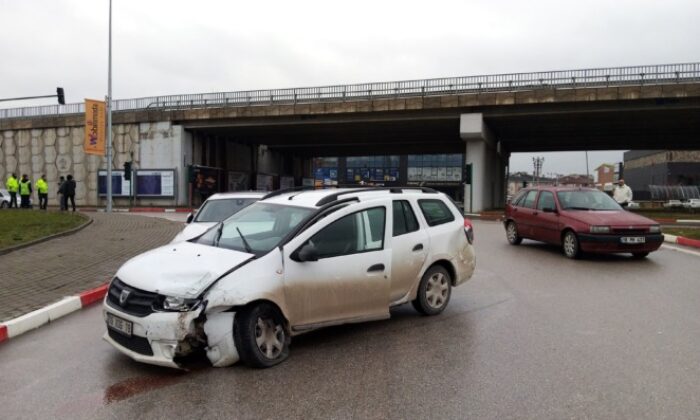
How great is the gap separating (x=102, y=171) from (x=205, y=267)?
112ft

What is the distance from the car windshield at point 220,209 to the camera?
939 cm

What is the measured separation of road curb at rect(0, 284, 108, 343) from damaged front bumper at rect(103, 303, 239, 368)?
1997 mm

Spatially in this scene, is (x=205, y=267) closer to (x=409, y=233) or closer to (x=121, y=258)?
(x=409, y=233)

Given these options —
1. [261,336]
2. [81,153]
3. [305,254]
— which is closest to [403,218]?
[305,254]

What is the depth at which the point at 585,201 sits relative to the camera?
11.2 meters

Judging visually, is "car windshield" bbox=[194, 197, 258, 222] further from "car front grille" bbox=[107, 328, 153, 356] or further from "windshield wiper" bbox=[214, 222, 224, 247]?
"car front grille" bbox=[107, 328, 153, 356]

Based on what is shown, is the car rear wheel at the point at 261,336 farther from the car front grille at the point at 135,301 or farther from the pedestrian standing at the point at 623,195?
the pedestrian standing at the point at 623,195

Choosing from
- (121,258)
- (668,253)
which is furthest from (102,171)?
(668,253)

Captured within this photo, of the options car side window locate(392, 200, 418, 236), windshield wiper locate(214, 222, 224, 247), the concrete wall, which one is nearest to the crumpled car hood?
windshield wiper locate(214, 222, 224, 247)

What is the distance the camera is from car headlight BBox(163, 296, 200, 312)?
3998 mm

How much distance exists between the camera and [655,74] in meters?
25.4

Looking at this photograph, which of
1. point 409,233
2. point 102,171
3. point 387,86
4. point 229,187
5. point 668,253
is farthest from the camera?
point 229,187

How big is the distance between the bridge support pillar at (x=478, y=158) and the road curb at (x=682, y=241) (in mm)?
15259

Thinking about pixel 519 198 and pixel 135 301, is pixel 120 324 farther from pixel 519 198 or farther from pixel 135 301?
pixel 519 198
